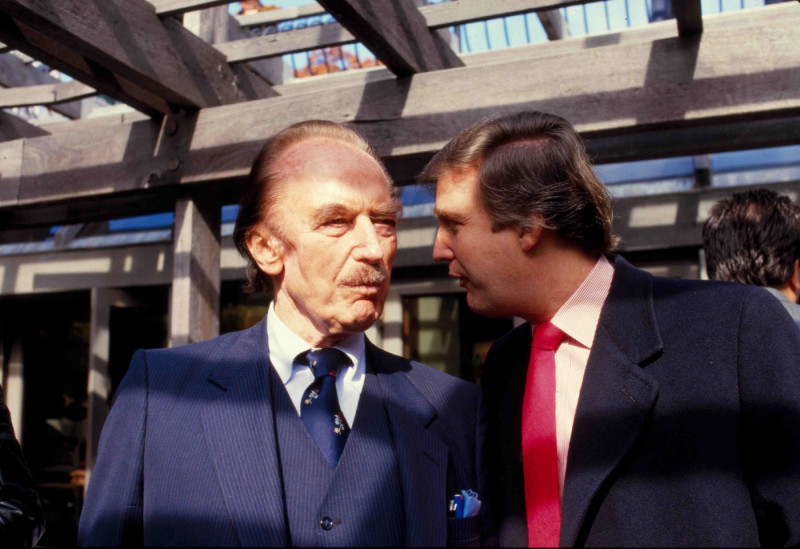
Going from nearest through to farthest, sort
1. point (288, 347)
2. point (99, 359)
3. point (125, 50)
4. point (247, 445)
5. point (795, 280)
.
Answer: point (247, 445) < point (288, 347) < point (795, 280) < point (125, 50) < point (99, 359)

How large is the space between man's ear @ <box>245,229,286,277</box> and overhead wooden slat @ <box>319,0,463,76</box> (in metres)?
0.96

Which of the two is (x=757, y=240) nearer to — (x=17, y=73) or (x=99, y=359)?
(x=17, y=73)

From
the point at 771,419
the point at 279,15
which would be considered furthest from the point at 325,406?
the point at 279,15

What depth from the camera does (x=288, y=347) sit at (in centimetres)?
183

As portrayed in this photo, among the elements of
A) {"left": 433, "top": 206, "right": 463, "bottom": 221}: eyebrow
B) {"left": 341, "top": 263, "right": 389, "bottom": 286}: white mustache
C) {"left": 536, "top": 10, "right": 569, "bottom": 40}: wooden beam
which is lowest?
{"left": 341, "top": 263, "right": 389, "bottom": 286}: white mustache

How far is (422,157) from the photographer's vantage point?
118 inches

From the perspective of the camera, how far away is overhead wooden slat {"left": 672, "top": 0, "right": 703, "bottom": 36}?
247 centimetres

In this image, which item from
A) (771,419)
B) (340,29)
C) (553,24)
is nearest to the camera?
(771,419)

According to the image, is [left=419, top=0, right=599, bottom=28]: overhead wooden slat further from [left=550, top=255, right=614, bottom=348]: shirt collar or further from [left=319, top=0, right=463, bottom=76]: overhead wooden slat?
→ [left=550, top=255, right=614, bottom=348]: shirt collar

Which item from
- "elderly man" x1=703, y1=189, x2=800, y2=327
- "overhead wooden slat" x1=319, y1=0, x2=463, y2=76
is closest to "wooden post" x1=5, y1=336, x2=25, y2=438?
"overhead wooden slat" x1=319, y1=0, x2=463, y2=76

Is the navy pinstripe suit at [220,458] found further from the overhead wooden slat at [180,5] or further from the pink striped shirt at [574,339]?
the overhead wooden slat at [180,5]

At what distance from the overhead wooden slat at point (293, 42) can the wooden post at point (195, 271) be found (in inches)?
24.7

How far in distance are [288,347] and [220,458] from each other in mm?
327

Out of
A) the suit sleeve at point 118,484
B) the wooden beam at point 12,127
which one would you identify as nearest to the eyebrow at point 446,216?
the suit sleeve at point 118,484
